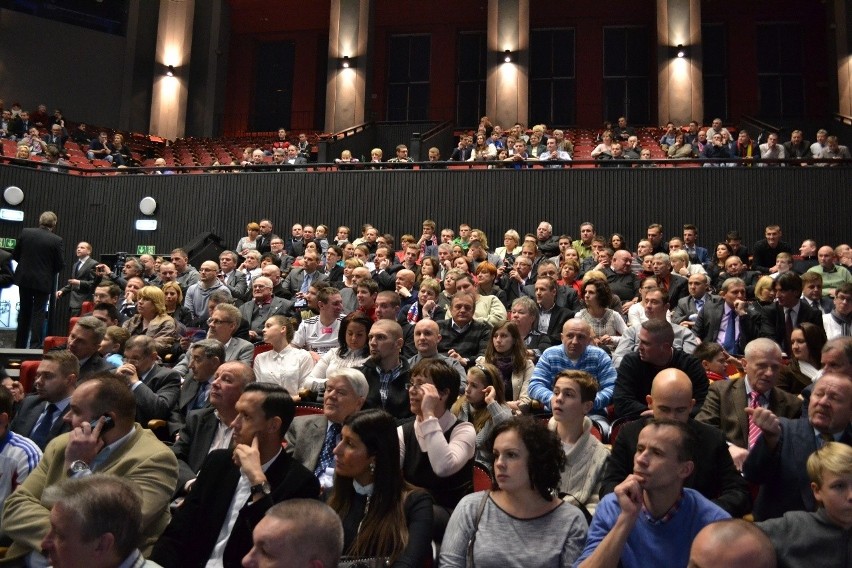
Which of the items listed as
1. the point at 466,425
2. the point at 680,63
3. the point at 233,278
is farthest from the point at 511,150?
the point at 466,425

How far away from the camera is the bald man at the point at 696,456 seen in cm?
292

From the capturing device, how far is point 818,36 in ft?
51.5

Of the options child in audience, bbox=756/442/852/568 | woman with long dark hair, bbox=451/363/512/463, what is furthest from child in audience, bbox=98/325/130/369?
child in audience, bbox=756/442/852/568

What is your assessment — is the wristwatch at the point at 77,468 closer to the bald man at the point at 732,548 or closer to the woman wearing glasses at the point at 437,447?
the woman wearing glasses at the point at 437,447

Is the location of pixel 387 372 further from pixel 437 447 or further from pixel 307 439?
pixel 437 447

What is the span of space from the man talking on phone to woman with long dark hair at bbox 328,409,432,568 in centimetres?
64

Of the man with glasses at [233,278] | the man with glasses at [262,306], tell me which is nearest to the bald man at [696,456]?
the man with glasses at [262,306]

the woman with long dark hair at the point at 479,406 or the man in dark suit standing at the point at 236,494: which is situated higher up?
the woman with long dark hair at the point at 479,406

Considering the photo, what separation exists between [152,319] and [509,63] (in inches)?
421

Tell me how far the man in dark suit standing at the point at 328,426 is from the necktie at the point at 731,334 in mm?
3609

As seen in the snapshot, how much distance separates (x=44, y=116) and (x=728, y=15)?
44.3 feet

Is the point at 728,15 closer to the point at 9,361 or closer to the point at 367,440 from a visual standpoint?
the point at 9,361

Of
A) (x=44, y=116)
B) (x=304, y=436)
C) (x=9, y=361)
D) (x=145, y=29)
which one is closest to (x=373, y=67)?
(x=145, y=29)

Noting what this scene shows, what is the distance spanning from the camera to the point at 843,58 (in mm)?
14164
